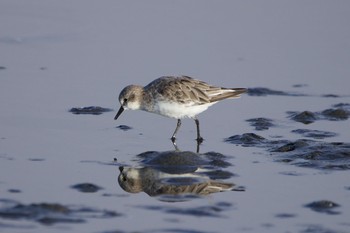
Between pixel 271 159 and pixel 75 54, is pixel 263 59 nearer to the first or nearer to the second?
pixel 75 54

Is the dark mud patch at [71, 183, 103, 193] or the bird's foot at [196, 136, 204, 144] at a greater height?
the bird's foot at [196, 136, 204, 144]

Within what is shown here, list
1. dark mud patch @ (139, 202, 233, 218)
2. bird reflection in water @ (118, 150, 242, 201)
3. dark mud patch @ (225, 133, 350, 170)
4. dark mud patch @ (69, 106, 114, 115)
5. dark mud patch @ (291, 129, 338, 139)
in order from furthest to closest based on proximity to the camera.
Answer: dark mud patch @ (69, 106, 114, 115) → dark mud patch @ (291, 129, 338, 139) → dark mud patch @ (225, 133, 350, 170) → bird reflection in water @ (118, 150, 242, 201) → dark mud patch @ (139, 202, 233, 218)

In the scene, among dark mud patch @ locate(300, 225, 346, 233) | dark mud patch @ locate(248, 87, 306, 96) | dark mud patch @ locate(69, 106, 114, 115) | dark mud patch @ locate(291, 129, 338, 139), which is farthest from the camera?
dark mud patch @ locate(248, 87, 306, 96)

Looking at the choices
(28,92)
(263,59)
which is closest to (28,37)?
(28,92)

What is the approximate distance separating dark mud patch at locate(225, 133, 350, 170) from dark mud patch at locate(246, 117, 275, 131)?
0.60m

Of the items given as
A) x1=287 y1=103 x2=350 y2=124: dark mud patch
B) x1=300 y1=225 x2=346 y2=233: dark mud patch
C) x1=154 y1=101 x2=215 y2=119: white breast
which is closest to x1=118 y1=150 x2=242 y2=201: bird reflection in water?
x1=154 y1=101 x2=215 y2=119: white breast

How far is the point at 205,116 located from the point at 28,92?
2573mm

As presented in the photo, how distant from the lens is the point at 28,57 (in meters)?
15.5

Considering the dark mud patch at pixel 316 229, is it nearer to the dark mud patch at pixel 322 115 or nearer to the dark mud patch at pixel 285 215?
the dark mud patch at pixel 285 215

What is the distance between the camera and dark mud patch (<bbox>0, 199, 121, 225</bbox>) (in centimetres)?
916

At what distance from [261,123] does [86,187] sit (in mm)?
3757

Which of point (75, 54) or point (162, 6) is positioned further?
point (162, 6)

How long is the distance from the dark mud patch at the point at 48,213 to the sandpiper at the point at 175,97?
3.52m

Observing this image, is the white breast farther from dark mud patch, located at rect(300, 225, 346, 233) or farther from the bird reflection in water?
dark mud patch, located at rect(300, 225, 346, 233)
